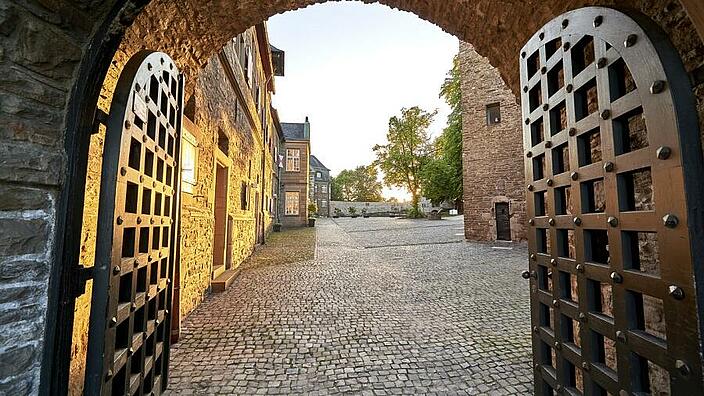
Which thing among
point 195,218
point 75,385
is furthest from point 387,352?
point 195,218

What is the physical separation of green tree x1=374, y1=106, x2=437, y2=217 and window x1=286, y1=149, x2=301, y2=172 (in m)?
13.6

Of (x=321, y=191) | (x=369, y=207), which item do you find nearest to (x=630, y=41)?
(x=321, y=191)

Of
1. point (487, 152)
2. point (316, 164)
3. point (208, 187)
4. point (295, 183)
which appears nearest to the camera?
point (208, 187)

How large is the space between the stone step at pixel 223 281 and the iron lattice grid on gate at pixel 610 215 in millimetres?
5310

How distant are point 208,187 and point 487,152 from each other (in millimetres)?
12474

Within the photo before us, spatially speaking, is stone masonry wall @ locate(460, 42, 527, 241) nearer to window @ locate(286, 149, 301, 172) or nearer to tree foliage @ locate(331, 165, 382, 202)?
window @ locate(286, 149, 301, 172)

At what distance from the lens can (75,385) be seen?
6.79 ft

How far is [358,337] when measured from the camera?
12.6ft

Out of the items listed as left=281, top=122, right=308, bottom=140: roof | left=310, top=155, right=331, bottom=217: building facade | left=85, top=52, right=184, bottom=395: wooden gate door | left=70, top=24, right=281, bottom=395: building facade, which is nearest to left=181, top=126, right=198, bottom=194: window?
left=70, top=24, right=281, bottom=395: building facade

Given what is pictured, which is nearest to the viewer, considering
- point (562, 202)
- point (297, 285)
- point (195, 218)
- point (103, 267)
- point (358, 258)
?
point (103, 267)

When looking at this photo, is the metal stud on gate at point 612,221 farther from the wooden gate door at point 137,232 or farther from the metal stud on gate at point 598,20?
the wooden gate door at point 137,232

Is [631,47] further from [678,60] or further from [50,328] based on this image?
[50,328]

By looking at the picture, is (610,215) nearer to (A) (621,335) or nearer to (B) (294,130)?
(A) (621,335)

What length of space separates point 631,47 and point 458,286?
584cm
